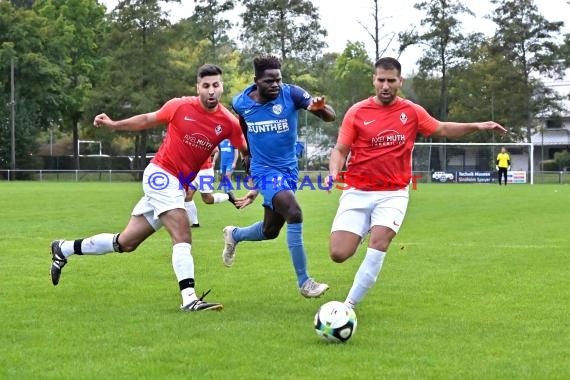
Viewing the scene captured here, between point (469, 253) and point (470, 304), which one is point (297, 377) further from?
point (469, 253)

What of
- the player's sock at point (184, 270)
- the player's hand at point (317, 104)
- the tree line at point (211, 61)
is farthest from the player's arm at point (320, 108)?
the tree line at point (211, 61)

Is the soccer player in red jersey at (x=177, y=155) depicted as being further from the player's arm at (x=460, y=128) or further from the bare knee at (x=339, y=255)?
the player's arm at (x=460, y=128)

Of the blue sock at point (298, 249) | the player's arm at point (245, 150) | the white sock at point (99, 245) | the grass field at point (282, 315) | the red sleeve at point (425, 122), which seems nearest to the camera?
the grass field at point (282, 315)

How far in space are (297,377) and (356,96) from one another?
6187 centimetres

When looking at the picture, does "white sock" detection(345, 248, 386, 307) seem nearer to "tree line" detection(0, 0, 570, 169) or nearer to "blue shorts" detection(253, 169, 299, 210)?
"blue shorts" detection(253, 169, 299, 210)

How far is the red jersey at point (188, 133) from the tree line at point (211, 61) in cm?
4857

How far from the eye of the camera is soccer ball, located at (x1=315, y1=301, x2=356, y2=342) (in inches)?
243

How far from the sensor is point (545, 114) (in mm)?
63312

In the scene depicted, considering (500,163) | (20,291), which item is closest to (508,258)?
(20,291)

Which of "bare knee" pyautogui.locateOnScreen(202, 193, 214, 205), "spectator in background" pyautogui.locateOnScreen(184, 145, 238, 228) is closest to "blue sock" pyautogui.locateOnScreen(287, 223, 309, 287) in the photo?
"spectator in background" pyautogui.locateOnScreen(184, 145, 238, 228)

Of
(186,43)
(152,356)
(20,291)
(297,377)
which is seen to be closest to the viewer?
(297,377)

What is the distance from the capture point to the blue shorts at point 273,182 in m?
8.34

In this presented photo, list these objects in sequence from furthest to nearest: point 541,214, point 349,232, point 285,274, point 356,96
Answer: point 356,96, point 541,214, point 285,274, point 349,232

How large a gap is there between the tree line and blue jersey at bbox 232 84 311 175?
48397 mm
